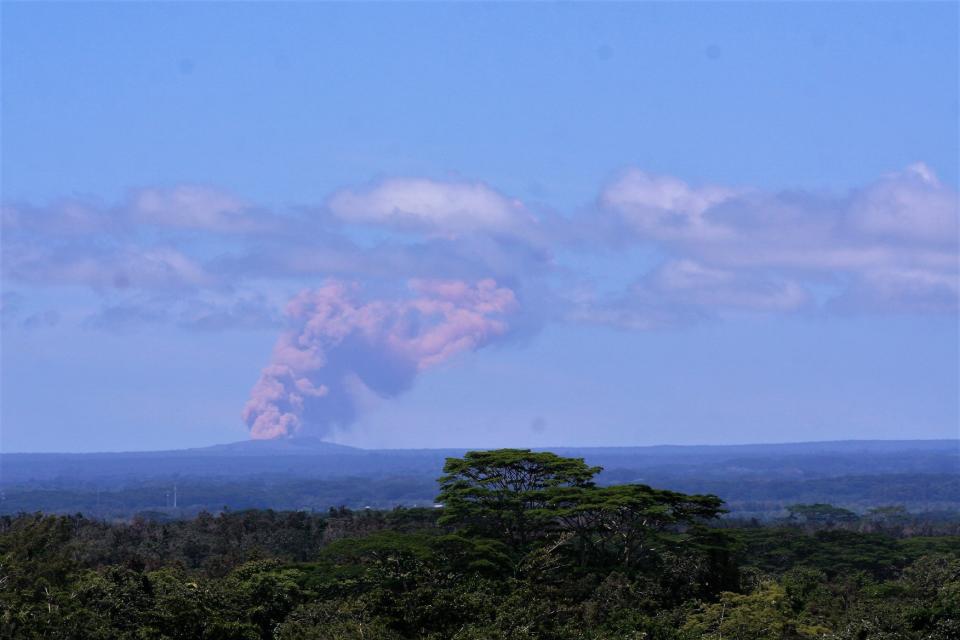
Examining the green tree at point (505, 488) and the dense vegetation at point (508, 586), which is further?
the green tree at point (505, 488)

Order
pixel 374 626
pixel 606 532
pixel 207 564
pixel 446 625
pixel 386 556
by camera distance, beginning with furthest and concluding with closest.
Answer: pixel 207 564, pixel 606 532, pixel 386 556, pixel 446 625, pixel 374 626

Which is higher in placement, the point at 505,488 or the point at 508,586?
the point at 505,488

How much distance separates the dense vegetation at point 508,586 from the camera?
43688 mm

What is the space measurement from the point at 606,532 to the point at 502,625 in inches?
463

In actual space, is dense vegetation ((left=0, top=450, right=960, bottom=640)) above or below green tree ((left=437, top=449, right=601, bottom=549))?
below

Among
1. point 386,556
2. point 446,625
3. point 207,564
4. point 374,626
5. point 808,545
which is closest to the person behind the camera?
point 374,626

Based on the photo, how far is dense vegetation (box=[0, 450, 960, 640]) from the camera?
143ft

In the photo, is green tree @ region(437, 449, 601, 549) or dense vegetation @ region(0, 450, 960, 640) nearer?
dense vegetation @ region(0, 450, 960, 640)

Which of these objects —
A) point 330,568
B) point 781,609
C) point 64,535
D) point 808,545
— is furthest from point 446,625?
point 808,545

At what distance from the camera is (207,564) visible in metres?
70.1

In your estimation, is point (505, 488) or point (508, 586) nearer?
point (508, 586)

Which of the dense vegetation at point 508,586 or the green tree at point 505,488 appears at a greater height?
the green tree at point 505,488

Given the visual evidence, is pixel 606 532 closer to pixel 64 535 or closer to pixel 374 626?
pixel 374 626

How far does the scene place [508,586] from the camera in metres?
49.3
